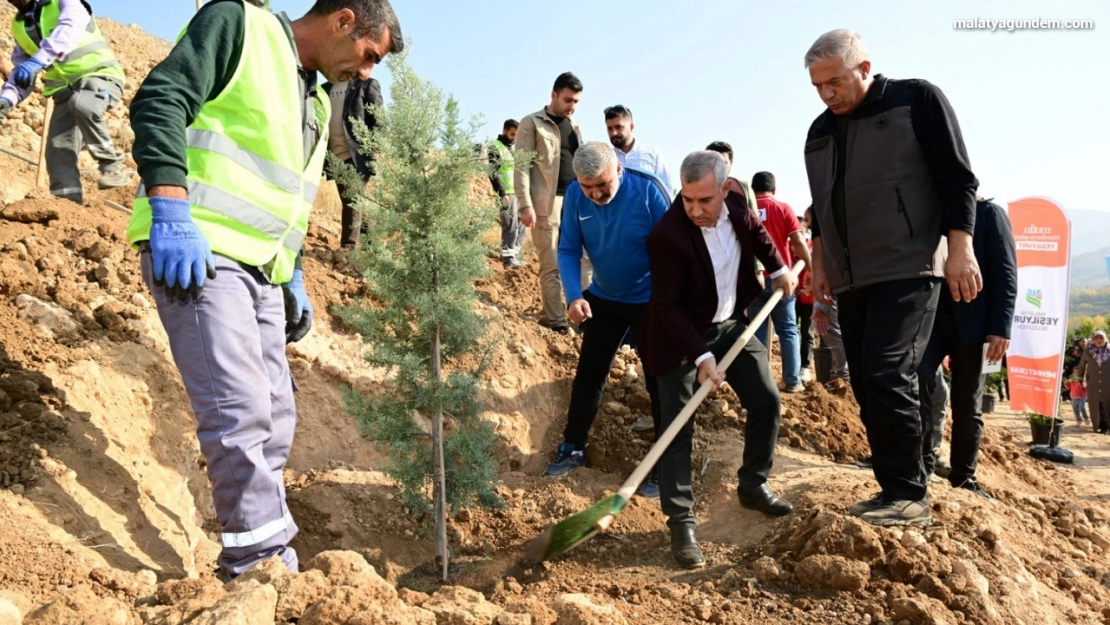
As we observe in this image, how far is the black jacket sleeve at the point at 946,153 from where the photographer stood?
333 centimetres

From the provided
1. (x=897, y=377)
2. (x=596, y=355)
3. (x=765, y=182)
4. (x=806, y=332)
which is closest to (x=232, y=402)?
(x=596, y=355)

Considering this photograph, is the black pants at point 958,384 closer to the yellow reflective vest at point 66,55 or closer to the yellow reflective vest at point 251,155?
the yellow reflective vest at point 251,155

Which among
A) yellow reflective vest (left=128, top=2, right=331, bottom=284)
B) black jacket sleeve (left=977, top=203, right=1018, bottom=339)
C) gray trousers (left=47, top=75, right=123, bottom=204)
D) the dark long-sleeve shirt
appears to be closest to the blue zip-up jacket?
the dark long-sleeve shirt

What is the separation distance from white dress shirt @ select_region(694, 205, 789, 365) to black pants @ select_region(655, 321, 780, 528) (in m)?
0.09

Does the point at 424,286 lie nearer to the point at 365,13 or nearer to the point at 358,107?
the point at 365,13

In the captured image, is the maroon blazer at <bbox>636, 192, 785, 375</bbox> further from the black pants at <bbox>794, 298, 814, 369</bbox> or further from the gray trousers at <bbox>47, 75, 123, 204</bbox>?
the black pants at <bbox>794, 298, 814, 369</bbox>

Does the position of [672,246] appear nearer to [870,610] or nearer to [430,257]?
[430,257]

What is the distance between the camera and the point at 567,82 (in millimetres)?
6184

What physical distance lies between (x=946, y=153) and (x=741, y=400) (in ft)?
4.84

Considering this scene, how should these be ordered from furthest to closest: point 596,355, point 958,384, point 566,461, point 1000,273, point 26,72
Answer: point 26,72 < point 566,461 < point 596,355 < point 958,384 < point 1000,273

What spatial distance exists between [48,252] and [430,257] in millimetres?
2691

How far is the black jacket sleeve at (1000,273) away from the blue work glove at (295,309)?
3661 mm

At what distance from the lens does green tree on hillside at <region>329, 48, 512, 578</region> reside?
3883 millimetres

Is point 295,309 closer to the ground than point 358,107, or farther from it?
closer to the ground
